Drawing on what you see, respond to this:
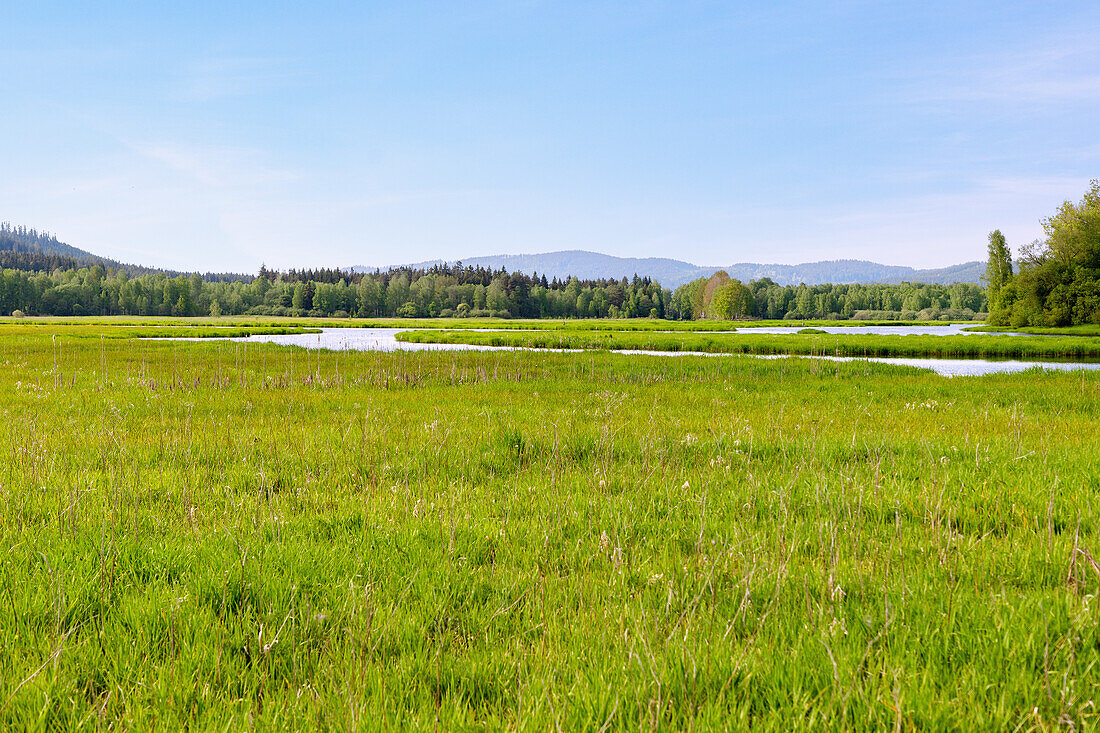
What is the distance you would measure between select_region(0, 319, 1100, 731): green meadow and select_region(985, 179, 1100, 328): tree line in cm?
9041

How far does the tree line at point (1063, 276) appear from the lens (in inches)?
3046

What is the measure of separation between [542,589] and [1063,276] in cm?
10491

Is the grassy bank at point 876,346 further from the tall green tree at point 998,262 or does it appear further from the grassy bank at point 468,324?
the tall green tree at point 998,262

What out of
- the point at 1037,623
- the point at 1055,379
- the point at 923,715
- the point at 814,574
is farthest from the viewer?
the point at 1055,379

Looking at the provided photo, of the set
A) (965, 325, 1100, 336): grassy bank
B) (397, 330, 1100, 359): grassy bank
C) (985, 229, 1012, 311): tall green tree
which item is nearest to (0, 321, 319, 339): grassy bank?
(397, 330, 1100, 359): grassy bank

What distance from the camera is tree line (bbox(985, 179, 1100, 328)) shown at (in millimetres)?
77375

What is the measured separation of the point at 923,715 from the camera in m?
3.18

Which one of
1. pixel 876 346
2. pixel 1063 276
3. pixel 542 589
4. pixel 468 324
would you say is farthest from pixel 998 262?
pixel 542 589

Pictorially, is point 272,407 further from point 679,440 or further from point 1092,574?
point 1092,574

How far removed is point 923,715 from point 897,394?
2063cm

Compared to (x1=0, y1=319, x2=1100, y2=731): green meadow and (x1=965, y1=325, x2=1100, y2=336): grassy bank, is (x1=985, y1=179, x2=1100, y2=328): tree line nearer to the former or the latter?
(x1=965, y1=325, x2=1100, y2=336): grassy bank

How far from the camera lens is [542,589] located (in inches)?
187

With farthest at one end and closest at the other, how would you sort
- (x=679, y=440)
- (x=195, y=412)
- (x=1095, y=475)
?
(x=195, y=412)
(x=679, y=440)
(x=1095, y=475)

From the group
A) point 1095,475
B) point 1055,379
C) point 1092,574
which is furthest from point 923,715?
point 1055,379
